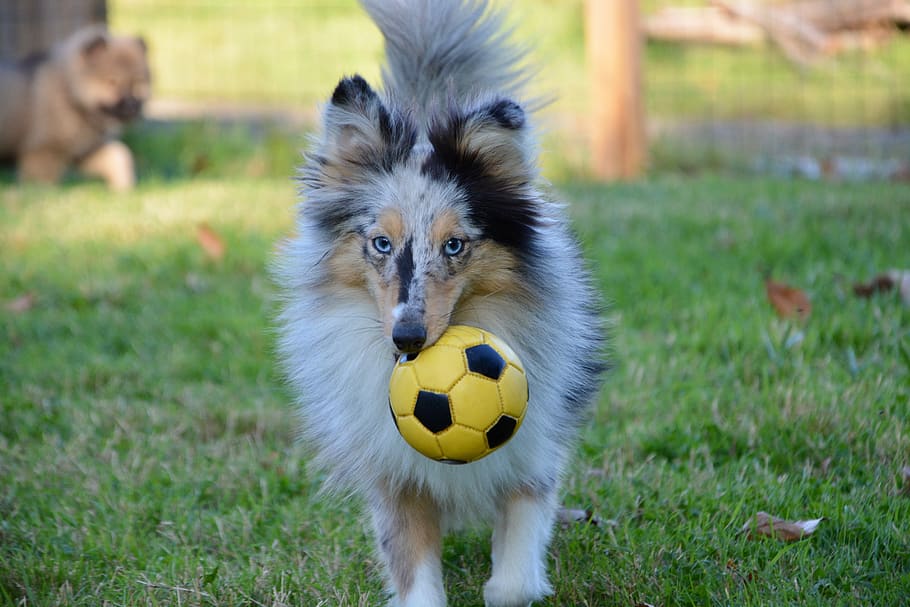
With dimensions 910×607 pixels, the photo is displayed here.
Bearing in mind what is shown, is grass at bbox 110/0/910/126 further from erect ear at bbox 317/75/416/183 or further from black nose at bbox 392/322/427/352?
black nose at bbox 392/322/427/352

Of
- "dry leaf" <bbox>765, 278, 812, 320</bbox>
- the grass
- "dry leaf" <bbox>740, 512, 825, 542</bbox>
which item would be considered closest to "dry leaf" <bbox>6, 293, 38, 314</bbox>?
"dry leaf" <bbox>765, 278, 812, 320</bbox>

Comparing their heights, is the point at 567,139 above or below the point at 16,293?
above

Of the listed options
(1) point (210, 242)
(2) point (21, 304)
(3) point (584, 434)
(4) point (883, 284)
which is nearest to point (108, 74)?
(1) point (210, 242)

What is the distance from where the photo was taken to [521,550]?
9.32 feet

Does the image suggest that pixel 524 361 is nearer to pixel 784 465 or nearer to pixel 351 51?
pixel 784 465

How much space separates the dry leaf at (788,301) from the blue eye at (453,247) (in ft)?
8.31

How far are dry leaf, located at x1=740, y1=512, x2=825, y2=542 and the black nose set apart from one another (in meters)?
1.23

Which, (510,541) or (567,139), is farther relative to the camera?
(567,139)

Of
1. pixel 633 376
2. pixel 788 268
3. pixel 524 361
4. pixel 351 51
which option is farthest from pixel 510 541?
pixel 351 51

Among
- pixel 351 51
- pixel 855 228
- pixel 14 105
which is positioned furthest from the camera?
pixel 351 51

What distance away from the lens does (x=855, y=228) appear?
20.3 feet

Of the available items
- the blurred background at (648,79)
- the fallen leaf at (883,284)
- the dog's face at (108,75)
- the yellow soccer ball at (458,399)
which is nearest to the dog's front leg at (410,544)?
the yellow soccer ball at (458,399)

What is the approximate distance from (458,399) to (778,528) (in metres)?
1.19

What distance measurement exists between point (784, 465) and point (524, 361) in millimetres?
1210
